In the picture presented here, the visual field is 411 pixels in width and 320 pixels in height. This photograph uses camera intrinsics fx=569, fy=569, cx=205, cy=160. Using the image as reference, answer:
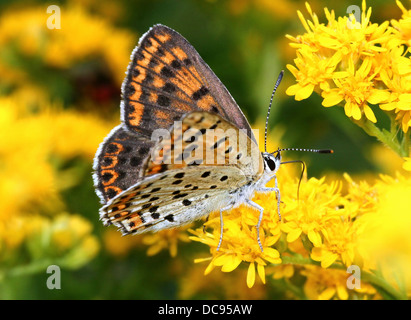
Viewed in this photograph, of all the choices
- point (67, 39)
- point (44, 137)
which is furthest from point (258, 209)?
point (67, 39)

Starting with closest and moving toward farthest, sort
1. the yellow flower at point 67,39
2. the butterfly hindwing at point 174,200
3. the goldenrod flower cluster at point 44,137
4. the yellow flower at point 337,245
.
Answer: the yellow flower at point 337,245 < the butterfly hindwing at point 174,200 < the goldenrod flower cluster at point 44,137 < the yellow flower at point 67,39

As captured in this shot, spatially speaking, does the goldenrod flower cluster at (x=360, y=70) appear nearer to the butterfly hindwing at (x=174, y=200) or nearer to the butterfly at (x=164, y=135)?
the butterfly at (x=164, y=135)

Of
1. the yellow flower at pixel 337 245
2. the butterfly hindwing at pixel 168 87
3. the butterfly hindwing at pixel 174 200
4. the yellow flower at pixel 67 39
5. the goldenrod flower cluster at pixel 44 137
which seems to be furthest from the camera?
the yellow flower at pixel 67 39

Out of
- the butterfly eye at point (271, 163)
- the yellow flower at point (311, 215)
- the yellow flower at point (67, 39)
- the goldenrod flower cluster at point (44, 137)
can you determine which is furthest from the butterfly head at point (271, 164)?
the yellow flower at point (67, 39)

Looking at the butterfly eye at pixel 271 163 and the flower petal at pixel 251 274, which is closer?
the flower petal at pixel 251 274

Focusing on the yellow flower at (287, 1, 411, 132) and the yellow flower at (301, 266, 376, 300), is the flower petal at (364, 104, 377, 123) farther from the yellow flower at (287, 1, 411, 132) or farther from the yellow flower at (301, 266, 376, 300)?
the yellow flower at (301, 266, 376, 300)

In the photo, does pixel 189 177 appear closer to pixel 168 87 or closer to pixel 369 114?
pixel 168 87

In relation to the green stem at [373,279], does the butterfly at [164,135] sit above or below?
above
